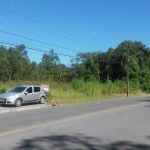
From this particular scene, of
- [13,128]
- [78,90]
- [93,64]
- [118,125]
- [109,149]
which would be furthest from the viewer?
[93,64]

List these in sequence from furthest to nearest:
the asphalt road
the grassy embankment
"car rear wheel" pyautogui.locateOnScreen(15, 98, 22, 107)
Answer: the grassy embankment → "car rear wheel" pyautogui.locateOnScreen(15, 98, 22, 107) → the asphalt road

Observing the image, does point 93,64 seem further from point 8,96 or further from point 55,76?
point 8,96

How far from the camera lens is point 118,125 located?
12.1 metres

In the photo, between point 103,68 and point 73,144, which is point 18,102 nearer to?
point 73,144

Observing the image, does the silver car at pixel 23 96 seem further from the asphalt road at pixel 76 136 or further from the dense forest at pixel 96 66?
the dense forest at pixel 96 66

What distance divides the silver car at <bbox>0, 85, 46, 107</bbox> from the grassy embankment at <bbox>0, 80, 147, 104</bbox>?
242cm

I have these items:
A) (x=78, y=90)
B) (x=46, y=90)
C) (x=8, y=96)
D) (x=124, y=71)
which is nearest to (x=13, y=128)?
(x=8, y=96)

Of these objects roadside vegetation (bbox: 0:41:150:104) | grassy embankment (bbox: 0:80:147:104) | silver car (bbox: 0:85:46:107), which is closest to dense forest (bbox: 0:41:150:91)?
roadside vegetation (bbox: 0:41:150:104)

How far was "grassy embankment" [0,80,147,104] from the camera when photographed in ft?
94.0

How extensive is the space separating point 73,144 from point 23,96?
14.5 m

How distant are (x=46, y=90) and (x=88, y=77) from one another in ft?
135

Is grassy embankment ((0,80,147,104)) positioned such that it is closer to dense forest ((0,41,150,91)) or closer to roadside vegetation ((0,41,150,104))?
roadside vegetation ((0,41,150,104))

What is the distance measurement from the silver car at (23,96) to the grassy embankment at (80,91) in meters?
2.42

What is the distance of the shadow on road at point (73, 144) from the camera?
7762 millimetres
